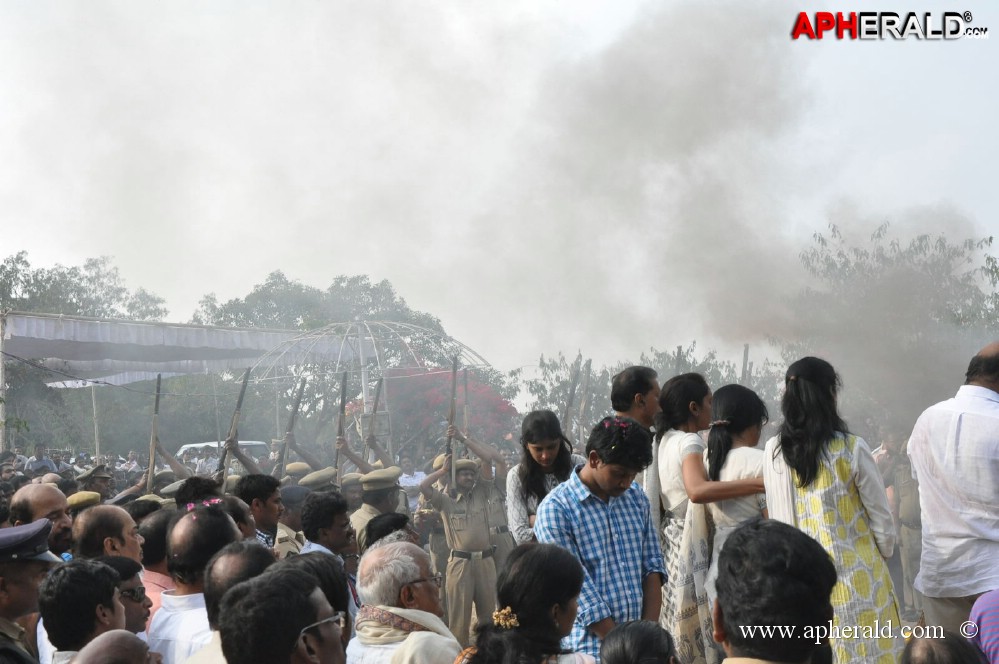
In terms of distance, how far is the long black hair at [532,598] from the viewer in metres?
3.10

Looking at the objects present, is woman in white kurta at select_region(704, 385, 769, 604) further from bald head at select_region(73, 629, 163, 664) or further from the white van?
the white van

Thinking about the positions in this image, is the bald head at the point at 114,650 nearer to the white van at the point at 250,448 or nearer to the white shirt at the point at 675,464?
the white shirt at the point at 675,464

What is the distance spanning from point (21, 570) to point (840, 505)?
3.48 metres

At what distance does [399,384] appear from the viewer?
20.0 metres

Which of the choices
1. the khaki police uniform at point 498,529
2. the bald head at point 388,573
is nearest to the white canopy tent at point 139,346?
the khaki police uniform at point 498,529

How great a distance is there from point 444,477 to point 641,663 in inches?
288

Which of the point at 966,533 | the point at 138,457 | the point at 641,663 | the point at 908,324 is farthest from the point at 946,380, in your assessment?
the point at 138,457

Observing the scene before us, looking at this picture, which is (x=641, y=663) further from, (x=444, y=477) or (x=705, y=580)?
(x=444, y=477)

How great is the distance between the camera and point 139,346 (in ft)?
57.6

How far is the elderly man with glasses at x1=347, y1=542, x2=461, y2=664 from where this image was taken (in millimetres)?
3549

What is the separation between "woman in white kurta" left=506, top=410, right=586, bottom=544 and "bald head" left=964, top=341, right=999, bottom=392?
2.25 metres

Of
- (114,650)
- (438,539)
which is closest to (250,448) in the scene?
(438,539)

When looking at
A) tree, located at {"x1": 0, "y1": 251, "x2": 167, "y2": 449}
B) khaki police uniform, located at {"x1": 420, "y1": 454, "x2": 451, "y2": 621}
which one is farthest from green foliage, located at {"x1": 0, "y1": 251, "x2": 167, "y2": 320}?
khaki police uniform, located at {"x1": 420, "y1": 454, "x2": 451, "y2": 621}

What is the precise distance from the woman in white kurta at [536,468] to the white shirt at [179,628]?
2094 millimetres
